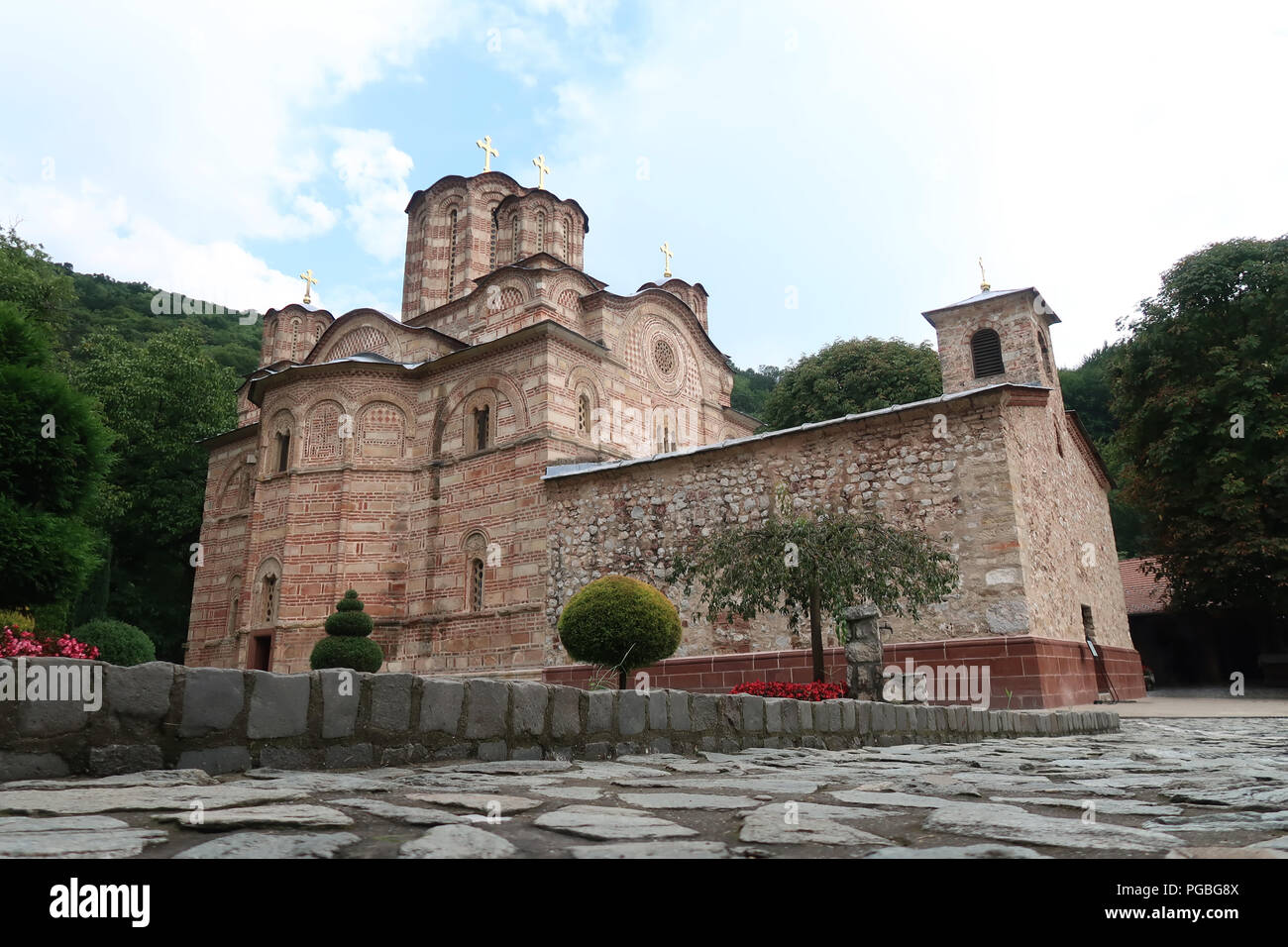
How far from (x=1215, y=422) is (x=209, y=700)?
21.0 meters

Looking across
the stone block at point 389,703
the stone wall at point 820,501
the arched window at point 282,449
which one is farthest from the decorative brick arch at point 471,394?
the stone block at point 389,703

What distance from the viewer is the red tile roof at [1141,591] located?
77.1ft

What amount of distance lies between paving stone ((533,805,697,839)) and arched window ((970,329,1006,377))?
1566 cm

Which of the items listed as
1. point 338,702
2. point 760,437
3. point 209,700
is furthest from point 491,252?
point 209,700

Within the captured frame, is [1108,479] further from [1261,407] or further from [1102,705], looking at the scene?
[1102,705]

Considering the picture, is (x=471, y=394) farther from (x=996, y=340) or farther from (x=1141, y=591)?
(x=1141, y=591)

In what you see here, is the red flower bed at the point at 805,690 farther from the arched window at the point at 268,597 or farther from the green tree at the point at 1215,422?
the green tree at the point at 1215,422

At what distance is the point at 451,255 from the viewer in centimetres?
2238

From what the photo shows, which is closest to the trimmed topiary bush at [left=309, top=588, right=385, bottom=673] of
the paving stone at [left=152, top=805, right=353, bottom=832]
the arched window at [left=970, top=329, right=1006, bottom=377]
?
the paving stone at [left=152, top=805, right=353, bottom=832]

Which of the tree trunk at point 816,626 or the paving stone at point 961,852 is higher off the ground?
the tree trunk at point 816,626

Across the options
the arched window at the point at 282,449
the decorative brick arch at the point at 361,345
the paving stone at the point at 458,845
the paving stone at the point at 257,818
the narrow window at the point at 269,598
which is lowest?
the paving stone at the point at 458,845

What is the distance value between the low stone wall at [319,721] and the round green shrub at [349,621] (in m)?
9.12

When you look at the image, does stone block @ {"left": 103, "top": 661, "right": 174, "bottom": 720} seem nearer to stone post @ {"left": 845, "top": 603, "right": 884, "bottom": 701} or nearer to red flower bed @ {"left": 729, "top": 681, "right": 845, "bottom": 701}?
red flower bed @ {"left": 729, "top": 681, "right": 845, "bottom": 701}
